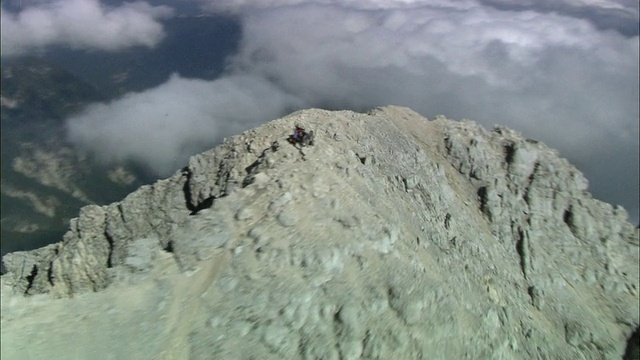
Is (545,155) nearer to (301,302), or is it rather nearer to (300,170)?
(300,170)

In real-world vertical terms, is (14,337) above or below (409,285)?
above

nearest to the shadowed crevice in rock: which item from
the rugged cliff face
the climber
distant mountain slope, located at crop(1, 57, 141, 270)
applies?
the rugged cliff face

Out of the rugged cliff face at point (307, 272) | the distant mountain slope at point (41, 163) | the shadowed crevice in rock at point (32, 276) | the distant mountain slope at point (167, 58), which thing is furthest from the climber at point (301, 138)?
the distant mountain slope at point (41, 163)

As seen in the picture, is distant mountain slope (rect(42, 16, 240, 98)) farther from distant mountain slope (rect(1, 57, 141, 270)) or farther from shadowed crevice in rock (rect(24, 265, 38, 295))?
shadowed crevice in rock (rect(24, 265, 38, 295))

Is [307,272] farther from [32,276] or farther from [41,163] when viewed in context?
[41,163]

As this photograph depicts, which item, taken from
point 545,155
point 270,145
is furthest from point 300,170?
point 545,155

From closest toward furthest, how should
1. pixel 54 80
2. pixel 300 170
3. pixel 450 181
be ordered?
pixel 300 170, pixel 450 181, pixel 54 80

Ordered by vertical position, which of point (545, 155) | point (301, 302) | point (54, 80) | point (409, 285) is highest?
point (54, 80)
